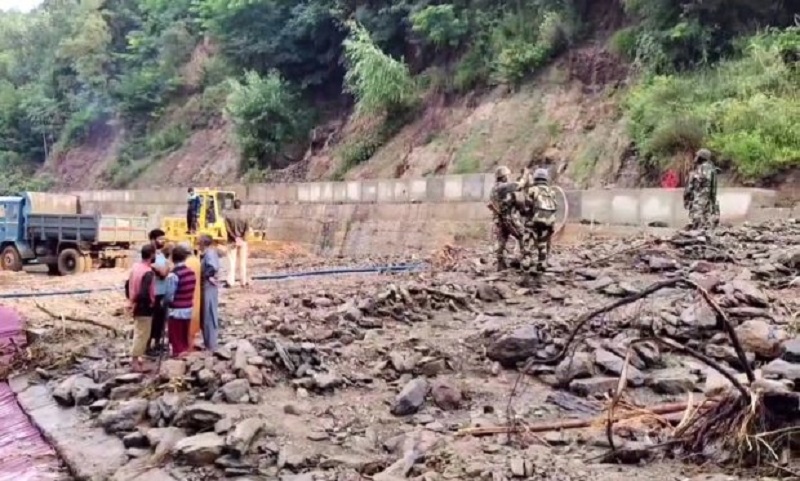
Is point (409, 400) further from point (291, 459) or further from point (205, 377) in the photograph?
point (205, 377)

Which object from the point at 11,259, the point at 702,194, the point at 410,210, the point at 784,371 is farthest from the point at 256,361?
the point at 11,259

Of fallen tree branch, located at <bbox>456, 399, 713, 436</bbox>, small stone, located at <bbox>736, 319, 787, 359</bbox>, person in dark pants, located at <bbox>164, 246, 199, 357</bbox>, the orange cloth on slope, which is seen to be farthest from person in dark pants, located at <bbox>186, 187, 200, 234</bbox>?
fallen tree branch, located at <bbox>456, 399, 713, 436</bbox>

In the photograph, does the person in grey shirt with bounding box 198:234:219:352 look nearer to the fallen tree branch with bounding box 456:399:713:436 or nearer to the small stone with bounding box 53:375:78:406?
the small stone with bounding box 53:375:78:406

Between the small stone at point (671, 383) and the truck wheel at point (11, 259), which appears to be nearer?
the small stone at point (671, 383)

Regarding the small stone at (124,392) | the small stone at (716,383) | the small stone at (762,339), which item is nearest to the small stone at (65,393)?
the small stone at (124,392)

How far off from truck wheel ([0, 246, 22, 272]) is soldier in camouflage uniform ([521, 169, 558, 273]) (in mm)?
14031

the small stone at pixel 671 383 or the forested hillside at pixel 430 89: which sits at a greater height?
the forested hillside at pixel 430 89

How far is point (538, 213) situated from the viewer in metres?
11.0

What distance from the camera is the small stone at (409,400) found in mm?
6516

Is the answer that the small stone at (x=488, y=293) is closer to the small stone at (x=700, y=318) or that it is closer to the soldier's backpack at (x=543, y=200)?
the soldier's backpack at (x=543, y=200)

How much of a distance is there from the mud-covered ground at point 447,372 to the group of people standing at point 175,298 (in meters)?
0.38

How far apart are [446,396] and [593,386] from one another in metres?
1.19

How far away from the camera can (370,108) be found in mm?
26734

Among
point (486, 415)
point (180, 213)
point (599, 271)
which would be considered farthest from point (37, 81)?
point (486, 415)
